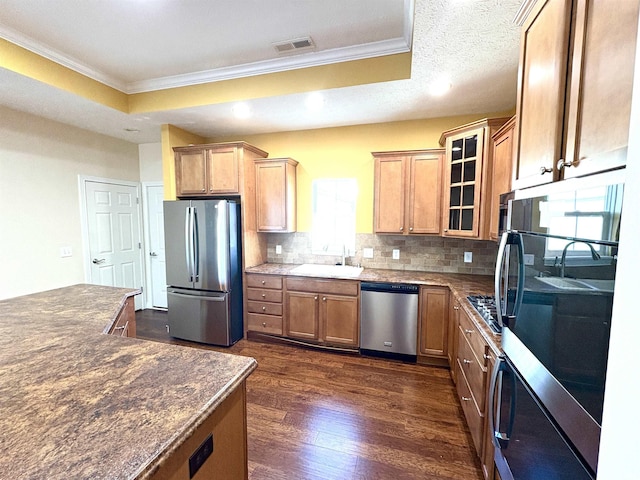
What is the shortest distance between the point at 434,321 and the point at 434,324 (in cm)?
3

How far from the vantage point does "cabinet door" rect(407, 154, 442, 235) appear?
3064mm

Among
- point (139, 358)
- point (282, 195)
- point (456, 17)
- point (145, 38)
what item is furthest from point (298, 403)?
point (145, 38)

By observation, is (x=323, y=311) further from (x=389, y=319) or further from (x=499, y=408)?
(x=499, y=408)

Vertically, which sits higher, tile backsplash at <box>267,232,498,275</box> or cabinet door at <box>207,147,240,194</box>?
cabinet door at <box>207,147,240,194</box>

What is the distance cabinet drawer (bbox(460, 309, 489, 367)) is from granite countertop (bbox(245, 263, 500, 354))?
0.08 metres

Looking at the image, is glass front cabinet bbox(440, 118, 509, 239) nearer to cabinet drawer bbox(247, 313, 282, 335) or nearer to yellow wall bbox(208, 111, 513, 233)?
yellow wall bbox(208, 111, 513, 233)

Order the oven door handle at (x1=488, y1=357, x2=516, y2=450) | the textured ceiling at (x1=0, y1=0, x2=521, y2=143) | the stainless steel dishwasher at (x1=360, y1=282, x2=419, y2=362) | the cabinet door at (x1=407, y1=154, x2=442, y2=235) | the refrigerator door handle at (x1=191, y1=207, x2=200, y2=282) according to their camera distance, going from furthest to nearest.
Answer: the refrigerator door handle at (x1=191, y1=207, x2=200, y2=282) < the cabinet door at (x1=407, y1=154, x2=442, y2=235) < the stainless steel dishwasher at (x1=360, y1=282, x2=419, y2=362) < the textured ceiling at (x1=0, y1=0, x2=521, y2=143) < the oven door handle at (x1=488, y1=357, x2=516, y2=450)

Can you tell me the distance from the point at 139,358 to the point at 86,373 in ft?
0.55

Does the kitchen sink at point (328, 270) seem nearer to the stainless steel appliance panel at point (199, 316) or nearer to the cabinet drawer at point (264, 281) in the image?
the cabinet drawer at point (264, 281)

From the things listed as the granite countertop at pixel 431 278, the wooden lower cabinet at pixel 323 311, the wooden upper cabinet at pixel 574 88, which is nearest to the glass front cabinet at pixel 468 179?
the granite countertop at pixel 431 278

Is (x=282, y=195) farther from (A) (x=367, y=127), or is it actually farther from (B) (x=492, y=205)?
(B) (x=492, y=205)

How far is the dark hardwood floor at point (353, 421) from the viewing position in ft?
5.75

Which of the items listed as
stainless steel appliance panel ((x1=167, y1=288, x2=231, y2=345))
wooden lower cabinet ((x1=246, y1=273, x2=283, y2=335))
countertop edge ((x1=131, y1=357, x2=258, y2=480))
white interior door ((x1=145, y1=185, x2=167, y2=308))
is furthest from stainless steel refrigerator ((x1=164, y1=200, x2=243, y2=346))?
countertop edge ((x1=131, y1=357, x2=258, y2=480))

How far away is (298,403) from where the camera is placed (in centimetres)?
235
